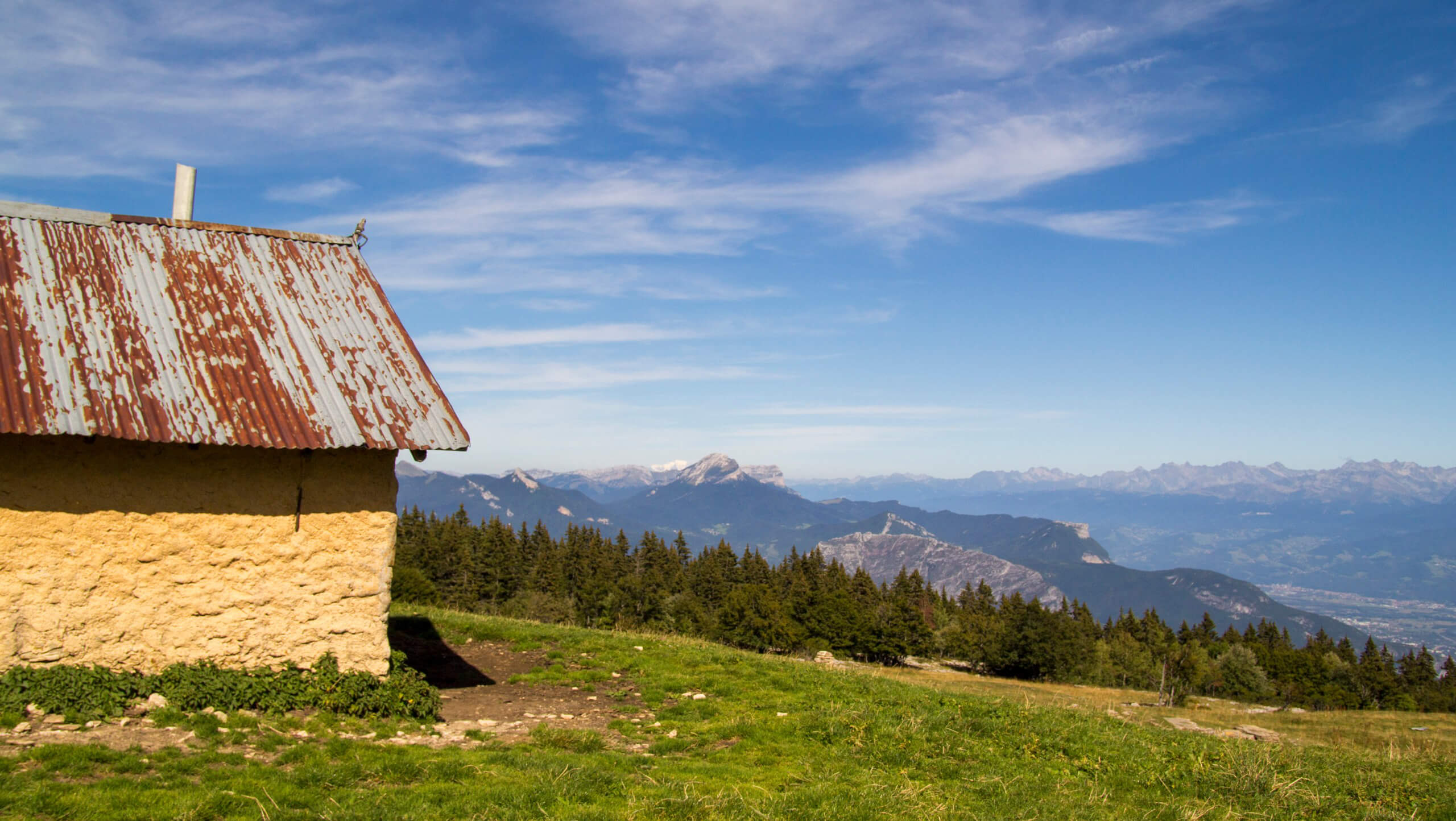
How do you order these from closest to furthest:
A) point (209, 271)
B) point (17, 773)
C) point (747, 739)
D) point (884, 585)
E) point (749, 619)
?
point (17, 773) → point (747, 739) → point (209, 271) → point (749, 619) → point (884, 585)

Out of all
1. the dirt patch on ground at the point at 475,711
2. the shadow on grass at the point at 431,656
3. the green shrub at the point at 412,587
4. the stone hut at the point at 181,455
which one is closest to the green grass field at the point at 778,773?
the dirt patch on ground at the point at 475,711

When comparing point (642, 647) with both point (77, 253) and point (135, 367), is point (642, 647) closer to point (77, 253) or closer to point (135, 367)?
point (135, 367)

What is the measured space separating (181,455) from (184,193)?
620 cm

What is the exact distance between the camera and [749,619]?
89.2 meters

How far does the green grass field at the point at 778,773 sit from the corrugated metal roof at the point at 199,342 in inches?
163

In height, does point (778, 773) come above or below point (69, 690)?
below

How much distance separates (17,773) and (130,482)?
4255 mm

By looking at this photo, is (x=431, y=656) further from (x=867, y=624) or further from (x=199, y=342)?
(x=867, y=624)

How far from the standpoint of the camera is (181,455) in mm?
10977

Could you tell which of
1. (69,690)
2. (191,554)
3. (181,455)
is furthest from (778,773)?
(181,455)

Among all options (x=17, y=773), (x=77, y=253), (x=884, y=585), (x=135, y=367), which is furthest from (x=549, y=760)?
(x=884, y=585)

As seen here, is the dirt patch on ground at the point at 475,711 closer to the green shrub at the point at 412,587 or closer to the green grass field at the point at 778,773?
the green grass field at the point at 778,773

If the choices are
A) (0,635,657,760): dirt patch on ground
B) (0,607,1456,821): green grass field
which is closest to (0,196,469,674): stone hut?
(0,635,657,760): dirt patch on ground

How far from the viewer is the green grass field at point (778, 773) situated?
781 cm
